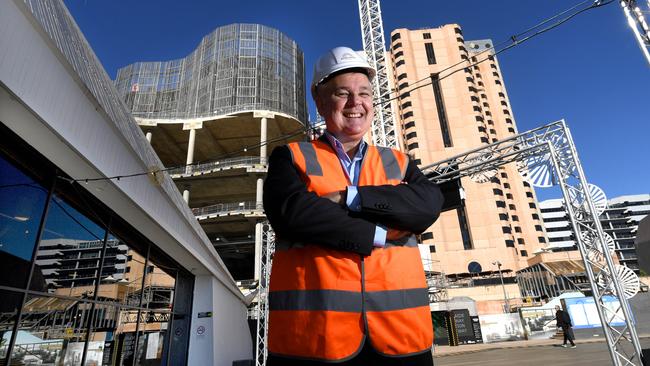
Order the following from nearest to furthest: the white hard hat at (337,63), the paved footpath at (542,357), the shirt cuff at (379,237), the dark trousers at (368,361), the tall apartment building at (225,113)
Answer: the dark trousers at (368,361)
the shirt cuff at (379,237)
the white hard hat at (337,63)
the paved footpath at (542,357)
the tall apartment building at (225,113)

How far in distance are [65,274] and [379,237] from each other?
662 centimetres

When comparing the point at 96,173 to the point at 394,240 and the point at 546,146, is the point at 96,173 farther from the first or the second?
the point at 546,146

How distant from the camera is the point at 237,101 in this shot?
35.9 metres

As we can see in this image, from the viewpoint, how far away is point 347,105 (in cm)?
144

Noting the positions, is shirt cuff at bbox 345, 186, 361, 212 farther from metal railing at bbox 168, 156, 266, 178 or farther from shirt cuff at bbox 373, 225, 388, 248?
metal railing at bbox 168, 156, 266, 178

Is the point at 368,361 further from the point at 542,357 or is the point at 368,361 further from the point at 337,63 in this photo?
the point at 542,357

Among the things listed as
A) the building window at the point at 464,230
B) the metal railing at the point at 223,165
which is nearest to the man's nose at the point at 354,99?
the metal railing at the point at 223,165

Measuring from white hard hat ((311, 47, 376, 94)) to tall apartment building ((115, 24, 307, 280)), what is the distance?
30.8m

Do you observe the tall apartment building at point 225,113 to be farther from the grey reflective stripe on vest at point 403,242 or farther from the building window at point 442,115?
the grey reflective stripe on vest at point 403,242

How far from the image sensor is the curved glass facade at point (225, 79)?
3659 cm

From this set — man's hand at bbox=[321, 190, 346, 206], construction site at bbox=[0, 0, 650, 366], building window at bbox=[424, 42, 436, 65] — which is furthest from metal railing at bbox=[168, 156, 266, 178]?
building window at bbox=[424, 42, 436, 65]

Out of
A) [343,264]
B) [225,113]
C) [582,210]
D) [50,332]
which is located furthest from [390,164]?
[225,113]

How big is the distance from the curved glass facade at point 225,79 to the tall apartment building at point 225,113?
107 mm

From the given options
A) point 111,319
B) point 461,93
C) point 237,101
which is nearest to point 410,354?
point 111,319
